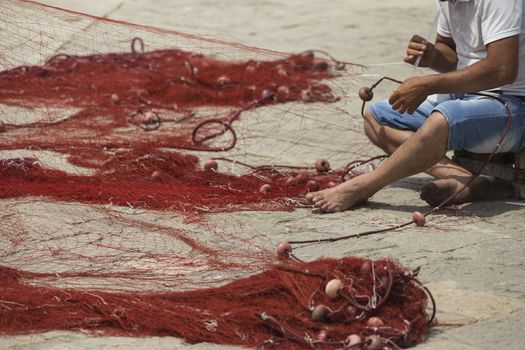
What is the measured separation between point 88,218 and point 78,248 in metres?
0.42

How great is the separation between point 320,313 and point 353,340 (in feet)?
0.56

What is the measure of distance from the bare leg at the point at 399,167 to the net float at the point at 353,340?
1.59 m

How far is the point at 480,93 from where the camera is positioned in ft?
17.0

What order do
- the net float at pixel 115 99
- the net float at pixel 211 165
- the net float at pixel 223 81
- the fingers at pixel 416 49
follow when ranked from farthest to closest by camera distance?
1. the net float at pixel 223 81
2. the net float at pixel 115 99
3. the net float at pixel 211 165
4. the fingers at pixel 416 49

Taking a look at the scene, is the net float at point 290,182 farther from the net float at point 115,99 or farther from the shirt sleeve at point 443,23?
the net float at point 115,99

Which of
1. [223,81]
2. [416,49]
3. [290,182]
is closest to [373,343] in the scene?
[290,182]

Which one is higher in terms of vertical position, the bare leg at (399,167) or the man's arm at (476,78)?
the man's arm at (476,78)

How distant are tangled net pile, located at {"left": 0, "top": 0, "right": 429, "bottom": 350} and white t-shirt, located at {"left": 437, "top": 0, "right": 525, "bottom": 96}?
2.90 feet

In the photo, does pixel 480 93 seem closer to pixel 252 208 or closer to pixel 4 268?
pixel 252 208

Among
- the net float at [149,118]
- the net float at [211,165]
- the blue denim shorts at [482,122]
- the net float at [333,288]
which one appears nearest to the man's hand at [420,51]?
the blue denim shorts at [482,122]

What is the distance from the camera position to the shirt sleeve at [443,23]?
5395 mm

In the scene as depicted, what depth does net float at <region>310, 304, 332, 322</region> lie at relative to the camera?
368 centimetres

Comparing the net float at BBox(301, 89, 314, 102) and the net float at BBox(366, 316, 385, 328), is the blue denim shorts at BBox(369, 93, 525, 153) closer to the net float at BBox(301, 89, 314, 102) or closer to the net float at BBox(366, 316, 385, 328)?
the net float at BBox(366, 316, 385, 328)

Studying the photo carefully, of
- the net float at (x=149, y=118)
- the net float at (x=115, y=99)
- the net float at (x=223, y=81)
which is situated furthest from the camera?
the net float at (x=223, y=81)
